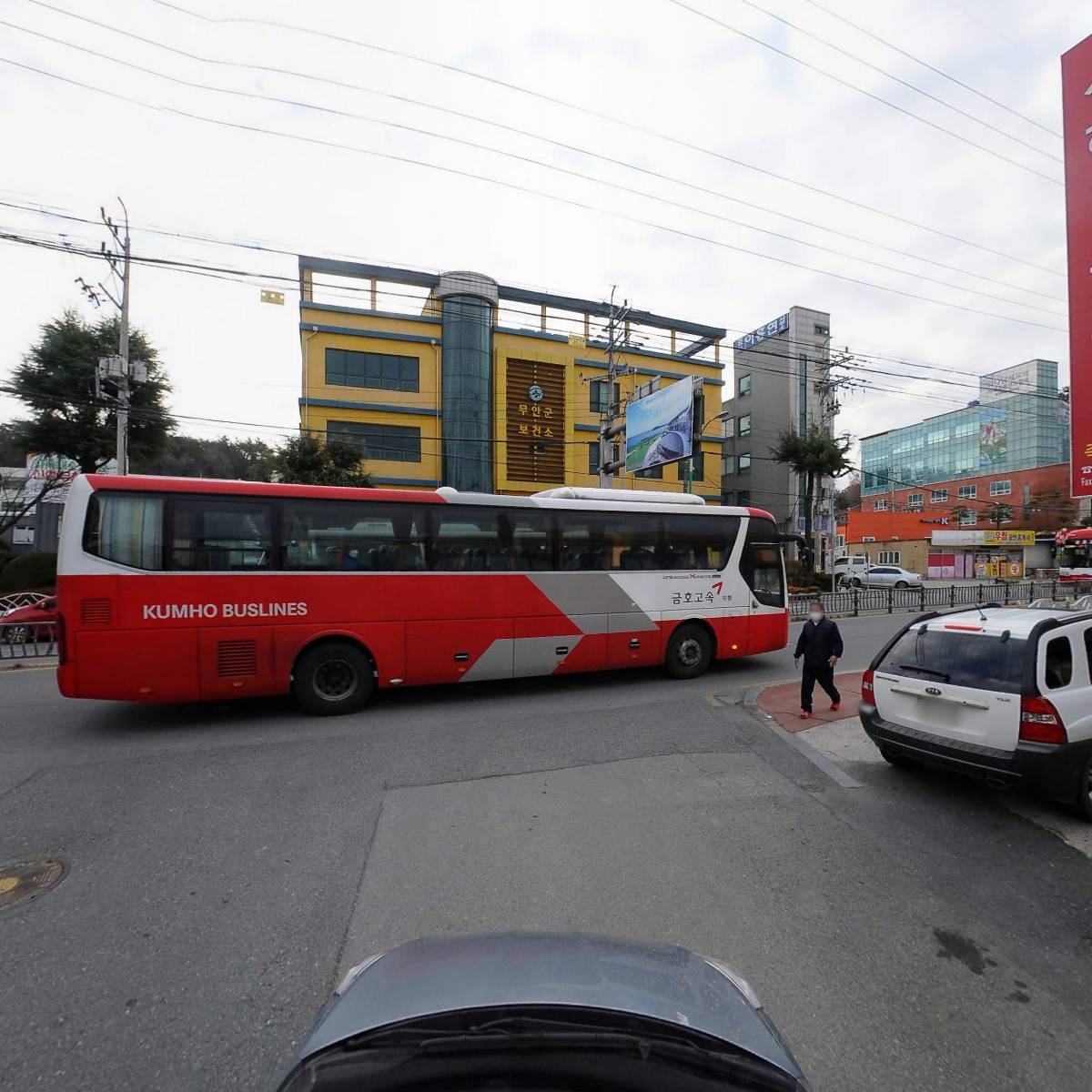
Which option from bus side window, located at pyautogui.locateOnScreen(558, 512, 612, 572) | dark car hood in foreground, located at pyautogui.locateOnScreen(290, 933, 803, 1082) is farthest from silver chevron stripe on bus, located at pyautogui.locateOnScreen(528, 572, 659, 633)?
dark car hood in foreground, located at pyautogui.locateOnScreen(290, 933, 803, 1082)

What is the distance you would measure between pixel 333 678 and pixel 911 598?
22.8 m

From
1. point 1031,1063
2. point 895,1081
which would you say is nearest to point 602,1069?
point 895,1081

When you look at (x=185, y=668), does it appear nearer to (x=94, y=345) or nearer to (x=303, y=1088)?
(x=303, y=1088)

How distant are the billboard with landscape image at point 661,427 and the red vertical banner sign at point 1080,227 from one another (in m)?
12.6

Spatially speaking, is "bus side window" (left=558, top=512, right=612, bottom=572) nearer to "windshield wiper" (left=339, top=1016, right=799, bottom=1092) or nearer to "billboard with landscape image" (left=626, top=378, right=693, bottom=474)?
"windshield wiper" (left=339, top=1016, right=799, bottom=1092)

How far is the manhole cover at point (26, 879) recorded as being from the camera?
3215 millimetres

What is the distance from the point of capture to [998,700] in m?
4.11

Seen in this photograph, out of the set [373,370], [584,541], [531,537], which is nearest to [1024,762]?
[584,541]

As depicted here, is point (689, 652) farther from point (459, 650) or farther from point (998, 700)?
point (998, 700)

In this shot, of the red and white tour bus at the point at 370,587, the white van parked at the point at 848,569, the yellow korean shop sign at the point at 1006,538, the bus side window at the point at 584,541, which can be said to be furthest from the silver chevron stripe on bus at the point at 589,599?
the yellow korean shop sign at the point at 1006,538

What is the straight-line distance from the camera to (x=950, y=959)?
8.95ft

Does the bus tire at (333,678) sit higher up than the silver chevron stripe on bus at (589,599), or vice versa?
the silver chevron stripe on bus at (589,599)

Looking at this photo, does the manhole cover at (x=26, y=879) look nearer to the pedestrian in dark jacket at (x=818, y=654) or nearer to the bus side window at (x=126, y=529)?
the bus side window at (x=126, y=529)

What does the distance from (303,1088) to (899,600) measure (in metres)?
25.1
